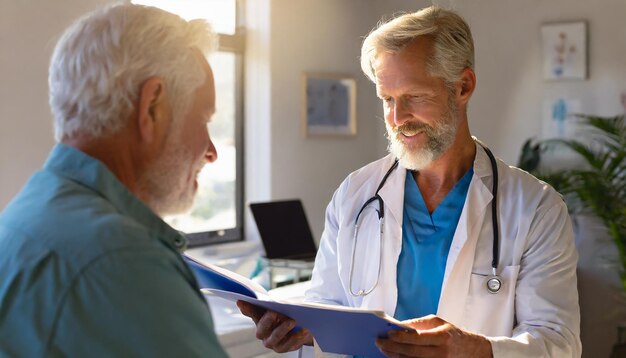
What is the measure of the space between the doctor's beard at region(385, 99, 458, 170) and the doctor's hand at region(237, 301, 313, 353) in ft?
1.65

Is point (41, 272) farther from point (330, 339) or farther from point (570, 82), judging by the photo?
point (570, 82)

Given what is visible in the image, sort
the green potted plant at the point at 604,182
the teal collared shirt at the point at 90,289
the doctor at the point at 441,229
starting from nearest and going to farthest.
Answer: the teal collared shirt at the point at 90,289
the doctor at the point at 441,229
the green potted plant at the point at 604,182

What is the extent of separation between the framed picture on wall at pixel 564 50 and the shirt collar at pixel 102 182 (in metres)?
4.45

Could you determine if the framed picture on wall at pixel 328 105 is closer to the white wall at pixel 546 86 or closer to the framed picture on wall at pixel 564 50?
the white wall at pixel 546 86

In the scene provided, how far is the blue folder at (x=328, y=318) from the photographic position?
145cm

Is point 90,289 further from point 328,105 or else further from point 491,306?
point 328,105

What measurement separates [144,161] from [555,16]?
4.54m

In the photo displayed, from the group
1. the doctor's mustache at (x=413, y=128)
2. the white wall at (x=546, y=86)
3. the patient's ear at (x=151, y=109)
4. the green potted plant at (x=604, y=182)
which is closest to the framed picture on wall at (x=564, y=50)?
the white wall at (x=546, y=86)

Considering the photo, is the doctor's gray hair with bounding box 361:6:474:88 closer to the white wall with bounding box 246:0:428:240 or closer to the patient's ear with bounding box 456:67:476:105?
the patient's ear with bounding box 456:67:476:105

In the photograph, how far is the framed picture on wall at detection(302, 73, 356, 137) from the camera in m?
5.38

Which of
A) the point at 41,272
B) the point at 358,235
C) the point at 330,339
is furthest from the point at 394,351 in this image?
the point at 41,272

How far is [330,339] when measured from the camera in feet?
5.44

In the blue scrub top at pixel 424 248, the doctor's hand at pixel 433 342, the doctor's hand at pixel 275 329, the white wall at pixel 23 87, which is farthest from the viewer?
the white wall at pixel 23 87

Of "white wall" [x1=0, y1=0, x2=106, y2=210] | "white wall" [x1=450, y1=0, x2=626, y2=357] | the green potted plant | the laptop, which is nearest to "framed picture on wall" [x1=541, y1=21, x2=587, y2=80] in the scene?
"white wall" [x1=450, y1=0, x2=626, y2=357]
